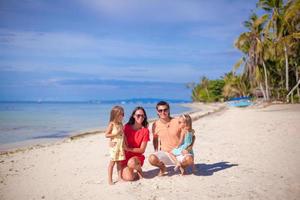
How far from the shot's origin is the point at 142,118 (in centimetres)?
522

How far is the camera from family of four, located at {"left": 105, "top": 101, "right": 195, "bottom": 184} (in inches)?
200

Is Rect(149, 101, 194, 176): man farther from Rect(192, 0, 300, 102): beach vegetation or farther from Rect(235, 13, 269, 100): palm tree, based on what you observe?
Rect(235, 13, 269, 100): palm tree

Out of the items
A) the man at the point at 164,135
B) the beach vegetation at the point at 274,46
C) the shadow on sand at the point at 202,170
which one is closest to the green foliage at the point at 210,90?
the beach vegetation at the point at 274,46

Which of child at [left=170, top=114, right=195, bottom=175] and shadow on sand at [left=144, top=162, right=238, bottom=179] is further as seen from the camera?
shadow on sand at [left=144, top=162, right=238, bottom=179]

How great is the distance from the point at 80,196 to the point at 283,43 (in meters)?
28.7

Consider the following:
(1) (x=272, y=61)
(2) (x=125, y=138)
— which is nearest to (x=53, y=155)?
(2) (x=125, y=138)

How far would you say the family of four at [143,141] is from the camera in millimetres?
5082

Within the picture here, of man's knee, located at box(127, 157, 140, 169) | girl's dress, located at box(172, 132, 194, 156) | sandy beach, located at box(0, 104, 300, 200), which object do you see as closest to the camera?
sandy beach, located at box(0, 104, 300, 200)

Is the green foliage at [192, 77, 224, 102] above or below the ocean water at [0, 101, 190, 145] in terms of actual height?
above

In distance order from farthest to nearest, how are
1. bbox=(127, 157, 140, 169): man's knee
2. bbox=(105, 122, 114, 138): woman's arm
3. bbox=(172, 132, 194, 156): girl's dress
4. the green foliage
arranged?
1. the green foliage
2. bbox=(172, 132, 194, 156): girl's dress
3. bbox=(127, 157, 140, 169): man's knee
4. bbox=(105, 122, 114, 138): woman's arm

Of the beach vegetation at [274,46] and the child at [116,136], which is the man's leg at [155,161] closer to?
the child at [116,136]

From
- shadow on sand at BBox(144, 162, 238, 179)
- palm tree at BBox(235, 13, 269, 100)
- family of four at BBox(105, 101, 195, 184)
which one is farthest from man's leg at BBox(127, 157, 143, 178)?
palm tree at BBox(235, 13, 269, 100)

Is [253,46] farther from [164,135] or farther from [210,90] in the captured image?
[210,90]

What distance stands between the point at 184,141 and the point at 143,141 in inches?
29.4
